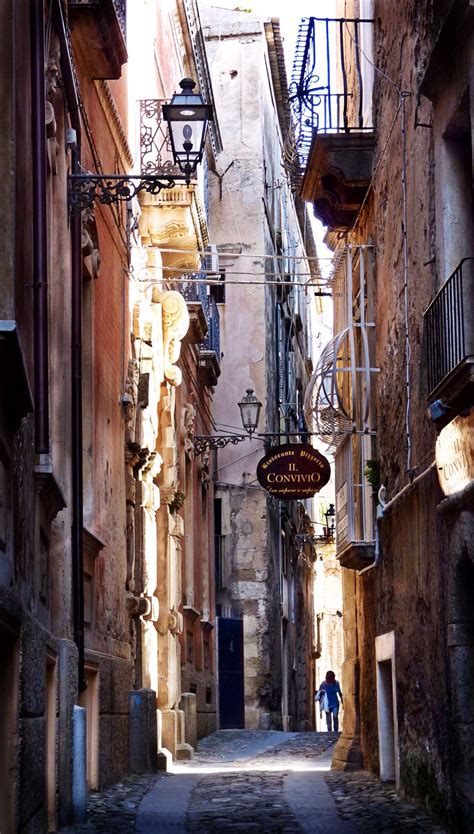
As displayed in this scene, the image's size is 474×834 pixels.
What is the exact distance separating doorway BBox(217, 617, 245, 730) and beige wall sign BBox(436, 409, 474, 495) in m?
18.6

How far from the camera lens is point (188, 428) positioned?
23.4 meters

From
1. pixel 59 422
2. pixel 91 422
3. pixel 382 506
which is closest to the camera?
pixel 59 422

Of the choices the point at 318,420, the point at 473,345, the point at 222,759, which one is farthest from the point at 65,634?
the point at 222,759

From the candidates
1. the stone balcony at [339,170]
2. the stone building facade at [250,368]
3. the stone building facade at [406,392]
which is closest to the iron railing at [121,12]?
the stone building facade at [406,392]

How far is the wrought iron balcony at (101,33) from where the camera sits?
Answer: 1277cm

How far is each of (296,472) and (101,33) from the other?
765cm

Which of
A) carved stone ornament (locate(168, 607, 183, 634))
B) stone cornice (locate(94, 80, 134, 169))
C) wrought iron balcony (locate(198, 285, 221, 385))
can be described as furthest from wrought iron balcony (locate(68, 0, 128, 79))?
wrought iron balcony (locate(198, 285, 221, 385))

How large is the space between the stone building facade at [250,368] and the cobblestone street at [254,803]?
35.0ft

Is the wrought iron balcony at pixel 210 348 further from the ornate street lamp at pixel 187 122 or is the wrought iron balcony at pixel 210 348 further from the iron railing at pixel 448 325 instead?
the iron railing at pixel 448 325

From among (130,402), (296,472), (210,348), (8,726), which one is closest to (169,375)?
(296,472)

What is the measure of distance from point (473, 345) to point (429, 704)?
10.6 feet

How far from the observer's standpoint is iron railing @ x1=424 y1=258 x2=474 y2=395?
9.63 metres

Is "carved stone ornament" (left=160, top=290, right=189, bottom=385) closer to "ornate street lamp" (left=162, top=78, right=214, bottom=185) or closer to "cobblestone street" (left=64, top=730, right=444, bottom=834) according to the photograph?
"cobblestone street" (left=64, top=730, right=444, bottom=834)

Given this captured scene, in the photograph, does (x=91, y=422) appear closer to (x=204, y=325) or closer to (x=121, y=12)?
(x=121, y=12)
